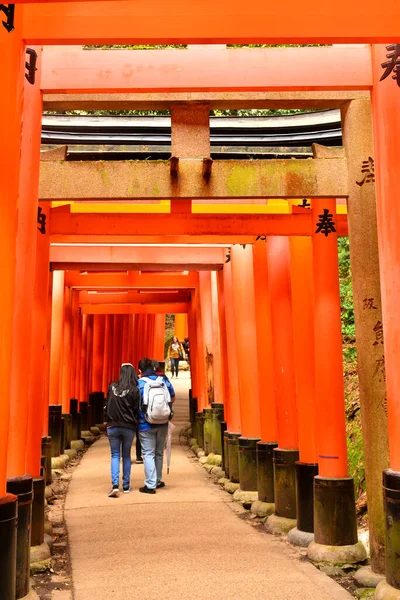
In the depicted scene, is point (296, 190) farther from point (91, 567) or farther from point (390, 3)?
point (91, 567)

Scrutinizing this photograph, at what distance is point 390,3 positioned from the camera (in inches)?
142

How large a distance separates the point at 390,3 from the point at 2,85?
80.4 inches

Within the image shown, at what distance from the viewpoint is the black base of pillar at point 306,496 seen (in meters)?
6.57

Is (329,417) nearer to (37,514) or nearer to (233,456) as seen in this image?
(37,514)

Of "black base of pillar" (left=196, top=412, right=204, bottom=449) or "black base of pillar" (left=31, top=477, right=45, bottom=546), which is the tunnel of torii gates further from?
"black base of pillar" (left=196, top=412, right=204, bottom=449)

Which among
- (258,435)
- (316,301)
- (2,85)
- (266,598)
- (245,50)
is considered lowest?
(266,598)

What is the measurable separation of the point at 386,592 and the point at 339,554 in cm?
160

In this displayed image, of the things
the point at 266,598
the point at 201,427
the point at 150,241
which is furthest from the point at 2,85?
the point at 201,427

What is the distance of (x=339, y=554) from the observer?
5.79m

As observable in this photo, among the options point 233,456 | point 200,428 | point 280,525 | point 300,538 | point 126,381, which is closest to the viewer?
point 300,538

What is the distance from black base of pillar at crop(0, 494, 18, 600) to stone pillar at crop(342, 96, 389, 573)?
110 inches

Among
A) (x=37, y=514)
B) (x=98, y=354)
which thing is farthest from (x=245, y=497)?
(x=98, y=354)

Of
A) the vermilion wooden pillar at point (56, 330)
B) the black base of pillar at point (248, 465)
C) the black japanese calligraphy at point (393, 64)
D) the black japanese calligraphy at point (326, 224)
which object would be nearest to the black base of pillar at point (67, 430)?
the vermilion wooden pillar at point (56, 330)

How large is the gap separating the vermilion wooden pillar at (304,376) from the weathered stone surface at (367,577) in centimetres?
126
